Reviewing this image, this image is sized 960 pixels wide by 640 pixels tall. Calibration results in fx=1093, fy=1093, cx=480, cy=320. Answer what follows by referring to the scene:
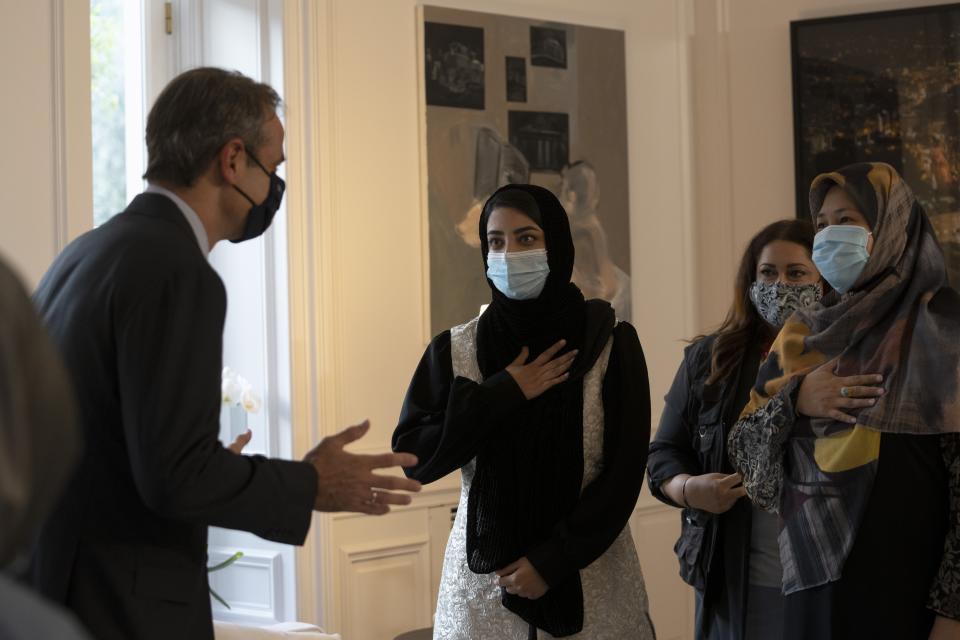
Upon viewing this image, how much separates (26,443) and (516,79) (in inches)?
172

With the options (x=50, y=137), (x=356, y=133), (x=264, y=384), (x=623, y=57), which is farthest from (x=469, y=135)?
(x=50, y=137)

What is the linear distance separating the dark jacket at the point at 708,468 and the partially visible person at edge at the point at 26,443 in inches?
85.3

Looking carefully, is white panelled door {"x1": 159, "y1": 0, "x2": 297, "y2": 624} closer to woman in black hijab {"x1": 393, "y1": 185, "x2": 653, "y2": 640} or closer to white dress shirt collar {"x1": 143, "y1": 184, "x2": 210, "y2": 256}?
woman in black hijab {"x1": 393, "y1": 185, "x2": 653, "y2": 640}

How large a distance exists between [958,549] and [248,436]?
1.45 meters

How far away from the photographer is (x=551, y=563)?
8.10ft

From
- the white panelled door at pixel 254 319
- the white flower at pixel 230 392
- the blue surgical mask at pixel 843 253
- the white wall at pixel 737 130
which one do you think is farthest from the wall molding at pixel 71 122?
the white wall at pixel 737 130

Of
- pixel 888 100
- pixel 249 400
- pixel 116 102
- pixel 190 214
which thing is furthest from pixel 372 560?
pixel 888 100

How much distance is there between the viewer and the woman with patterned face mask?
2693mm

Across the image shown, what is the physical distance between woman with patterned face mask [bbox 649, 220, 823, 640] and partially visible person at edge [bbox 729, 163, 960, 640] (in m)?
0.19

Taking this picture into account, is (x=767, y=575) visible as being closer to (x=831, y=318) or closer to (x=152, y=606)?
(x=831, y=318)

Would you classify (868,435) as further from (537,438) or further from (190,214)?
(190,214)

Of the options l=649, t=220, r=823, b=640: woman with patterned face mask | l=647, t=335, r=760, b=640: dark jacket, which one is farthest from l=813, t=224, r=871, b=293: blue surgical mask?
l=647, t=335, r=760, b=640: dark jacket

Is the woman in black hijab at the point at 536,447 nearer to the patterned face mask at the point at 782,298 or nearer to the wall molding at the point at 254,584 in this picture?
the patterned face mask at the point at 782,298

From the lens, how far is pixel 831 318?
251 cm
